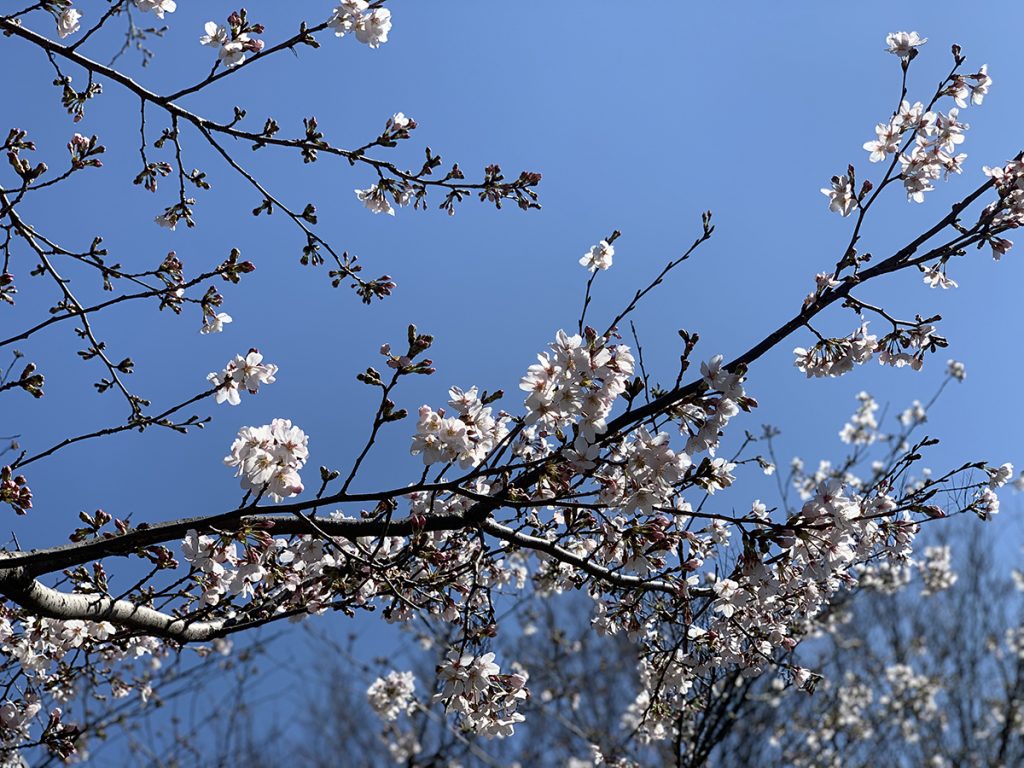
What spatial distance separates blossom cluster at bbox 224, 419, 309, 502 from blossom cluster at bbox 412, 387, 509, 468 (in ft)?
1.24

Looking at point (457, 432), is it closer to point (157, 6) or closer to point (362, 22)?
point (362, 22)

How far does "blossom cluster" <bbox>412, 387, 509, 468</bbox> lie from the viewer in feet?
7.83

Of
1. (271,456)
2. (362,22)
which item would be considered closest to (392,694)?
(271,456)

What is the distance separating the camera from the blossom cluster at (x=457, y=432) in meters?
2.39

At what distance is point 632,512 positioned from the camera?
8.33 feet

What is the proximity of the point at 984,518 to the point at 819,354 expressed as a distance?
0.99m

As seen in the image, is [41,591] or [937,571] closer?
[41,591]

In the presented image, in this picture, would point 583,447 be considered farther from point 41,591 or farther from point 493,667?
point 41,591

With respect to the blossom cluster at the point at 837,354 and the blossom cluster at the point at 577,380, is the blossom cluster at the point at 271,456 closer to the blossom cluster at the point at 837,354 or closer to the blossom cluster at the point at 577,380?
the blossom cluster at the point at 577,380

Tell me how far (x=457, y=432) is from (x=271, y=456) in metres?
0.58

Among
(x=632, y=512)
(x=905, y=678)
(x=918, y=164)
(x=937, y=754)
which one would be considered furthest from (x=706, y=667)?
(x=937, y=754)

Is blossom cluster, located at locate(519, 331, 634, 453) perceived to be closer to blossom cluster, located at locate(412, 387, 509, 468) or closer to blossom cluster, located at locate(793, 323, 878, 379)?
blossom cluster, located at locate(412, 387, 509, 468)

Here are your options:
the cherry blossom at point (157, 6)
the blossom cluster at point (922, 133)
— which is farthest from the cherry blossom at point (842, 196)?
the cherry blossom at point (157, 6)

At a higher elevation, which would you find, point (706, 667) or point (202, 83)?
point (202, 83)
